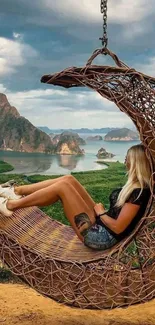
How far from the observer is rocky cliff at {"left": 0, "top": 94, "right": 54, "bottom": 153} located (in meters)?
13.2

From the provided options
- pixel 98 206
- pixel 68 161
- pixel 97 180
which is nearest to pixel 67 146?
pixel 68 161

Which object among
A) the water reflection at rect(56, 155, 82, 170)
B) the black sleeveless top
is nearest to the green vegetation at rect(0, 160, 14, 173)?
the water reflection at rect(56, 155, 82, 170)

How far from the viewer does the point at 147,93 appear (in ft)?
8.91

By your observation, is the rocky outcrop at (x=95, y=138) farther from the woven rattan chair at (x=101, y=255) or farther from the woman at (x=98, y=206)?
the woven rattan chair at (x=101, y=255)

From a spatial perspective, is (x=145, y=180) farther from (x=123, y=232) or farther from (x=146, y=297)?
(x=146, y=297)

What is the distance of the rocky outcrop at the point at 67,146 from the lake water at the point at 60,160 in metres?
0.13

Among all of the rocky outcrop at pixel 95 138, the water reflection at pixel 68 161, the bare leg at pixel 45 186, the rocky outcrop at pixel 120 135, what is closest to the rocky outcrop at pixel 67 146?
the water reflection at pixel 68 161

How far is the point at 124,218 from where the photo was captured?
9.52 ft

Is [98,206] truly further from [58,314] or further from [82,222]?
[58,314]

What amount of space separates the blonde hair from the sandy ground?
3.80ft

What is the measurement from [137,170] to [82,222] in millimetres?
510

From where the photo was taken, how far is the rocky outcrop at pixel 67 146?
12750 mm

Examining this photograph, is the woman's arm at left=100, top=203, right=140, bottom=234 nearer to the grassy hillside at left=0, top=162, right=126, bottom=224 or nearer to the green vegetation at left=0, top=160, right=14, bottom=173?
the grassy hillside at left=0, top=162, right=126, bottom=224

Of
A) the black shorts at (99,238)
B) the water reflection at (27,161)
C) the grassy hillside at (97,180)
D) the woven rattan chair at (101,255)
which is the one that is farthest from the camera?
the water reflection at (27,161)
